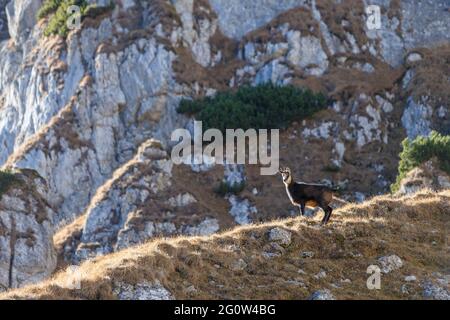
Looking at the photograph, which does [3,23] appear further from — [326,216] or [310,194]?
[326,216]

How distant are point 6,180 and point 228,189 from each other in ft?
54.6

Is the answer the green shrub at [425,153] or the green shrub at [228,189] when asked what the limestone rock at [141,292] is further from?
the green shrub at [228,189]

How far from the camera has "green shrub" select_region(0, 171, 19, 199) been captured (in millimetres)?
53500

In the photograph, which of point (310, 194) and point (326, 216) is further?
point (310, 194)

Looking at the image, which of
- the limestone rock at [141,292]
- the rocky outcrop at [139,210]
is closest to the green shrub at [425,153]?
the rocky outcrop at [139,210]

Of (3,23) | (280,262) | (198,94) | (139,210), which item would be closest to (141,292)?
(280,262)

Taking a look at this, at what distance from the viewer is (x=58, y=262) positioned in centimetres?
5472

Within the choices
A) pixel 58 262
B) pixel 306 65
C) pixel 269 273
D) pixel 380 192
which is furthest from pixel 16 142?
pixel 269 273

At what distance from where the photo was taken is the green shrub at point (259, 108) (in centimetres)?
6456

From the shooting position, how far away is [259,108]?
217 ft

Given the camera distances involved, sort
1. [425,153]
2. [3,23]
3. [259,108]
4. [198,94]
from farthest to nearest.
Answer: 1. [3,23]
2. [198,94]
3. [259,108]
4. [425,153]

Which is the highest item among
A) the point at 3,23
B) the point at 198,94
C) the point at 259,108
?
the point at 3,23
